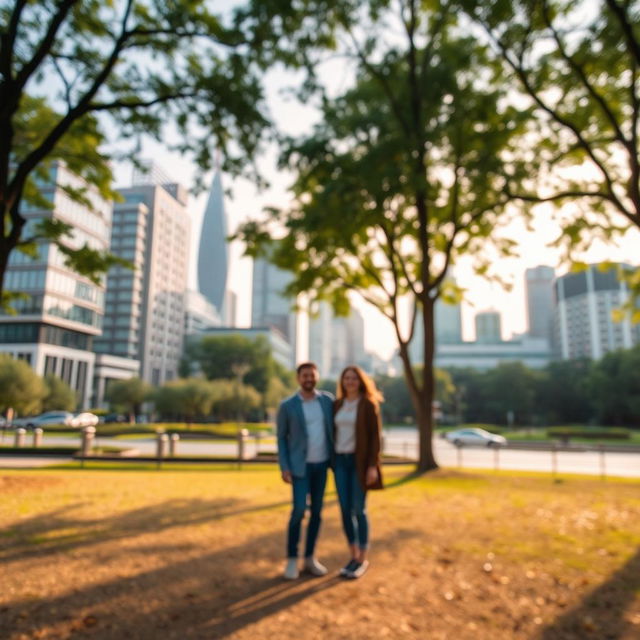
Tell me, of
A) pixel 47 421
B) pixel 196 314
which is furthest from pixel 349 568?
pixel 196 314

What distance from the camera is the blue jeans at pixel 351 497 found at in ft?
14.9

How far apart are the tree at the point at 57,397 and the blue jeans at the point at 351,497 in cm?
5852

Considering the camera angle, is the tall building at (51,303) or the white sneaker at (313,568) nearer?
the white sneaker at (313,568)

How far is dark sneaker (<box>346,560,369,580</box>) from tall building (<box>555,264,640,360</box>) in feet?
490

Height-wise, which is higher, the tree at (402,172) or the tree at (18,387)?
the tree at (402,172)

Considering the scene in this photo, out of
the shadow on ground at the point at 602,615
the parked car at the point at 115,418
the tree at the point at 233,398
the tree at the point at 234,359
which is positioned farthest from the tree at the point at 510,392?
the shadow on ground at the point at 602,615

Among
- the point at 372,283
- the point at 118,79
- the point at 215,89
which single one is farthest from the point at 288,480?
the point at 372,283

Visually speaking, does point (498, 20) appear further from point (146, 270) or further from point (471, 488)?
point (146, 270)

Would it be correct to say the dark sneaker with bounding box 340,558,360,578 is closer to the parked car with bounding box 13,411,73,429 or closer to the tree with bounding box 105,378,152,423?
the parked car with bounding box 13,411,73,429

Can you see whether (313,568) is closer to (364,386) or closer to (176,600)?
(176,600)

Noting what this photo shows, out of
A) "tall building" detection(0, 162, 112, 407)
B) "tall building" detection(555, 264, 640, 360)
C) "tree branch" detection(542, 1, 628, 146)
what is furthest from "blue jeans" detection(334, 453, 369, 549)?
"tall building" detection(555, 264, 640, 360)

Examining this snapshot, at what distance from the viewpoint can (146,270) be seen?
345ft

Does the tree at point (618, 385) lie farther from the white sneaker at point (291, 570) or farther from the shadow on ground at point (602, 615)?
the white sneaker at point (291, 570)

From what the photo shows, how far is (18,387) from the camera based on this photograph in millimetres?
43250
